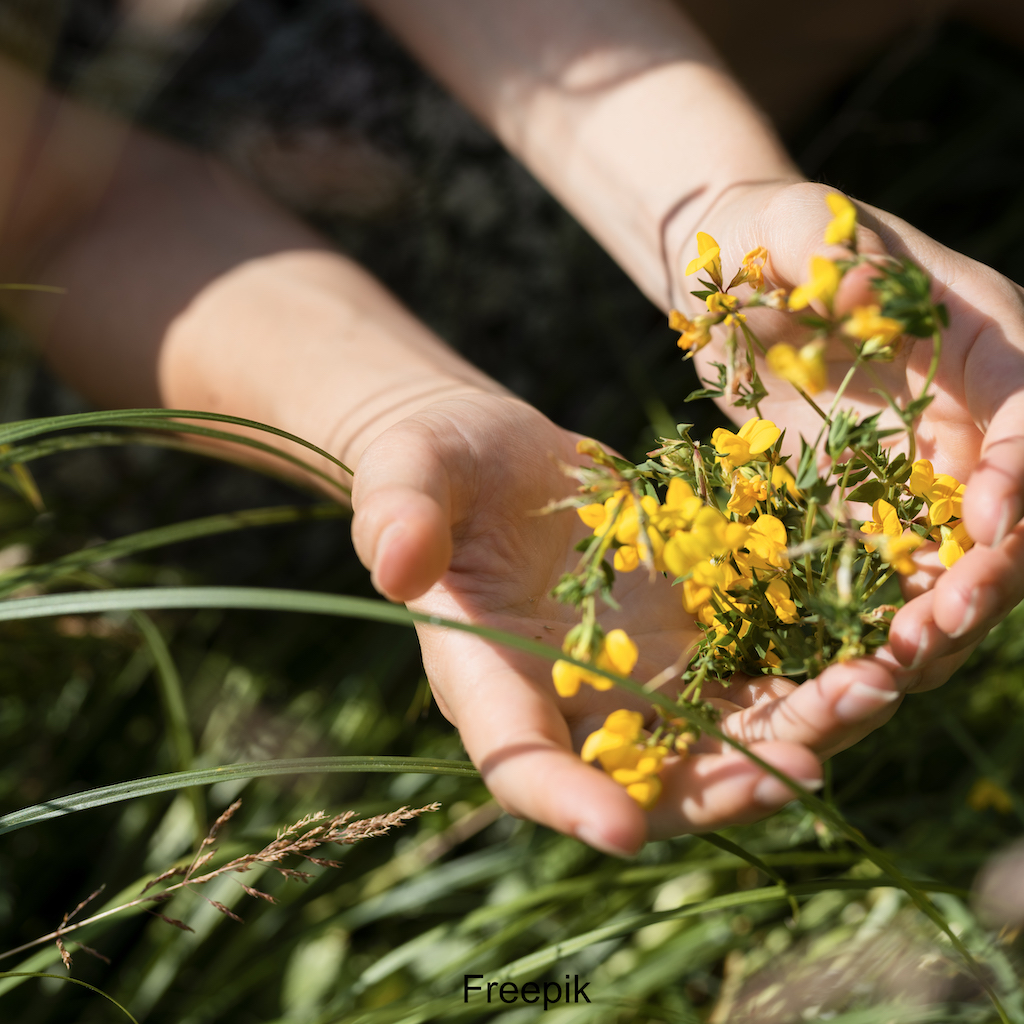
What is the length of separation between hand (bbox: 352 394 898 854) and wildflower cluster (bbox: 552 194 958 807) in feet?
0.13

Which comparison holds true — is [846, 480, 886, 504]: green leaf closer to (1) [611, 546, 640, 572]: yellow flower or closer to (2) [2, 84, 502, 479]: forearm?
(1) [611, 546, 640, 572]: yellow flower

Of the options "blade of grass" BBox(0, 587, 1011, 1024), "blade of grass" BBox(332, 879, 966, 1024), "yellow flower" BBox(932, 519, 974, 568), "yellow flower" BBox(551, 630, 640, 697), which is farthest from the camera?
"blade of grass" BBox(332, 879, 966, 1024)

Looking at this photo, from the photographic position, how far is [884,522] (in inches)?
32.9

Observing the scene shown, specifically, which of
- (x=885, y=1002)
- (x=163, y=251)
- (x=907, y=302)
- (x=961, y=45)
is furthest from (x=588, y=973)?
(x=961, y=45)

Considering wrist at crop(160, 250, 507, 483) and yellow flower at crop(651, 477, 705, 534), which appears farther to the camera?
wrist at crop(160, 250, 507, 483)

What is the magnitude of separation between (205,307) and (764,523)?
48.8 inches

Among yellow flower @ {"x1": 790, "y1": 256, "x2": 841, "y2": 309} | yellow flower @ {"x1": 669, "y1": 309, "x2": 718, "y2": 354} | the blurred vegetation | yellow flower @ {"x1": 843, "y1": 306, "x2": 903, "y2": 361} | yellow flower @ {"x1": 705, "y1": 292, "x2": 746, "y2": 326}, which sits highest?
yellow flower @ {"x1": 790, "y1": 256, "x2": 841, "y2": 309}

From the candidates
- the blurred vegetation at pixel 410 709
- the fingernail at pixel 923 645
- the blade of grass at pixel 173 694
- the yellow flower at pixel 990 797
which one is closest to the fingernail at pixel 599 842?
the fingernail at pixel 923 645

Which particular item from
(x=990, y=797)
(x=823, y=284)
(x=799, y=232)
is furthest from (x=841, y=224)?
(x=990, y=797)

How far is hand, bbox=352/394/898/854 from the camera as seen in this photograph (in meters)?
0.71

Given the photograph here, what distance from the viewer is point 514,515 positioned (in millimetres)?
996

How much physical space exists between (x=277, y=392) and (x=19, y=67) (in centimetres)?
81

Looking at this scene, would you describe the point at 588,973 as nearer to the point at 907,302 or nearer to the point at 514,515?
the point at 514,515

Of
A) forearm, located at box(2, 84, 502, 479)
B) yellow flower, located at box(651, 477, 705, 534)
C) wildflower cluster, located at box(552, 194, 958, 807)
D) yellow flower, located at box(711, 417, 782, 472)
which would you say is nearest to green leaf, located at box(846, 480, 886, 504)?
wildflower cluster, located at box(552, 194, 958, 807)
